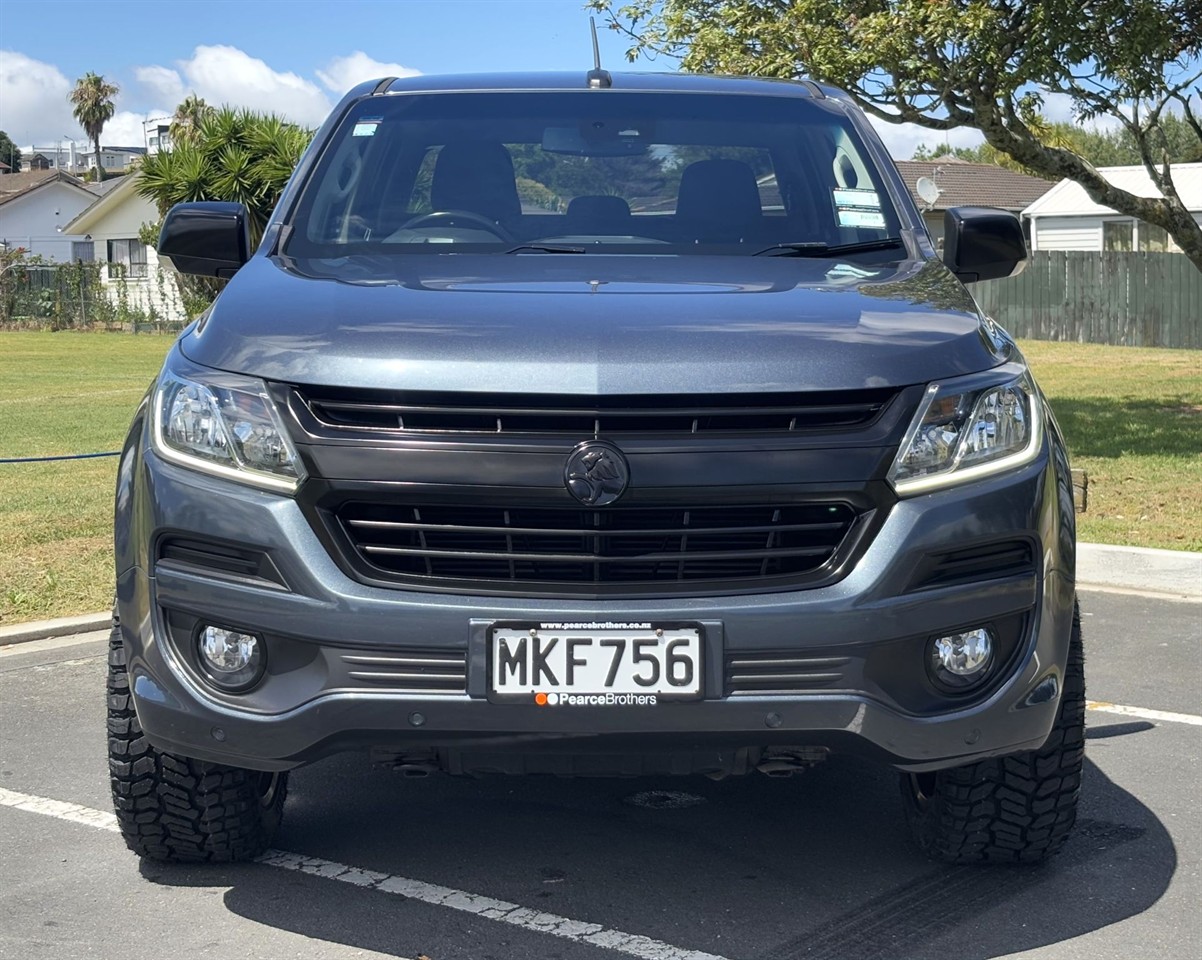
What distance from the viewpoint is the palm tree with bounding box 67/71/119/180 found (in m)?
90.9

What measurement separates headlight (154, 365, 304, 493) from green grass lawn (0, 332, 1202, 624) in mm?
3944

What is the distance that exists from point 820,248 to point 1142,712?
225 centimetres

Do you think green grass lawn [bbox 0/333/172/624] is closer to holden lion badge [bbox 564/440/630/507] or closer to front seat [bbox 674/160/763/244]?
front seat [bbox 674/160/763/244]

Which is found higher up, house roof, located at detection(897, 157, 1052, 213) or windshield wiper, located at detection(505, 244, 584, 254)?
windshield wiper, located at detection(505, 244, 584, 254)

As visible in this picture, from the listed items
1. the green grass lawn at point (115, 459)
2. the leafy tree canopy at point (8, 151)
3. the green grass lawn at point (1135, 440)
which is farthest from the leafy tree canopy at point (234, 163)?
the leafy tree canopy at point (8, 151)

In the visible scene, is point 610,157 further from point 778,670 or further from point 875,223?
point 778,670

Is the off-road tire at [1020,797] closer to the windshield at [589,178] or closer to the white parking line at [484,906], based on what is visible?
the white parking line at [484,906]

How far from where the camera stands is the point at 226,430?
3.41 meters

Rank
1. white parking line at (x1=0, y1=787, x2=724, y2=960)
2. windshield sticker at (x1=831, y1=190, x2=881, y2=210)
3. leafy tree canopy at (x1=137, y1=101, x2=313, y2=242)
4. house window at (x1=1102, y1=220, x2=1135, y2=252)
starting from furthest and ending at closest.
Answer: house window at (x1=1102, y1=220, x2=1135, y2=252), leafy tree canopy at (x1=137, y1=101, x2=313, y2=242), windshield sticker at (x1=831, y1=190, x2=881, y2=210), white parking line at (x1=0, y1=787, x2=724, y2=960)

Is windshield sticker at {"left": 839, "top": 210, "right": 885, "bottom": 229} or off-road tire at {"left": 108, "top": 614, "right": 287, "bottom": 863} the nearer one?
off-road tire at {"left": 108, "top": 614, "right": 287, "bottom": 863}

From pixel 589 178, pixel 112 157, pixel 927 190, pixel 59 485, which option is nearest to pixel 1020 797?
pixel 589 178

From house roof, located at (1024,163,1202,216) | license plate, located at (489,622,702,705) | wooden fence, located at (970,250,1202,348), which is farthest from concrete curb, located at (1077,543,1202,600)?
house roof, located at (1024,163,1202,216)

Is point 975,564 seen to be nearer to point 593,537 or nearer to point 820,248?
point 593,537

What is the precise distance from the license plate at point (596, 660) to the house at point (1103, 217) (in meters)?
37.6
